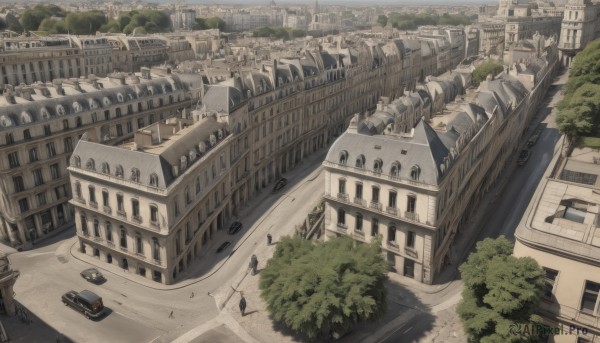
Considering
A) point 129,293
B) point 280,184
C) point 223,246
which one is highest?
point 280,184

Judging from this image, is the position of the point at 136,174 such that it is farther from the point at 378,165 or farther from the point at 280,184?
the point at 280,184

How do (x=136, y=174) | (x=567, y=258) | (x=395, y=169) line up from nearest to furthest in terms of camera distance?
1. (x=567, y=258)
2. (x=395, y=169)
3. (x=136, y=174)

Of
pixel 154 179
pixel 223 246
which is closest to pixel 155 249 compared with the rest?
pixel 154 179

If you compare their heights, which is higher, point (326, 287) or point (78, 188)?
point (78, 188)

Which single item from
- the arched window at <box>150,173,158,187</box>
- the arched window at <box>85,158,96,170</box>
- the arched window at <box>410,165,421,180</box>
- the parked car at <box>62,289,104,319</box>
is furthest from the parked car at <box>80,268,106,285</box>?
the arched window at <box>410,165,421,180</box>

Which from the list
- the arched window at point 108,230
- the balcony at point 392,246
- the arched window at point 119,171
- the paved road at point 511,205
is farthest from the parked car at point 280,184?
the paved road at point 511,205

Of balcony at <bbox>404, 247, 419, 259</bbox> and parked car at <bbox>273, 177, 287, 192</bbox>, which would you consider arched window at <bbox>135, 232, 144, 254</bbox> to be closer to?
balcony at <bbox>404, 247, 419, 259</bbox>

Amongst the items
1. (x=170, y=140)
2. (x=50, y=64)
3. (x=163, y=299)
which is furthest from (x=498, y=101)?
(x=50, y=64)
